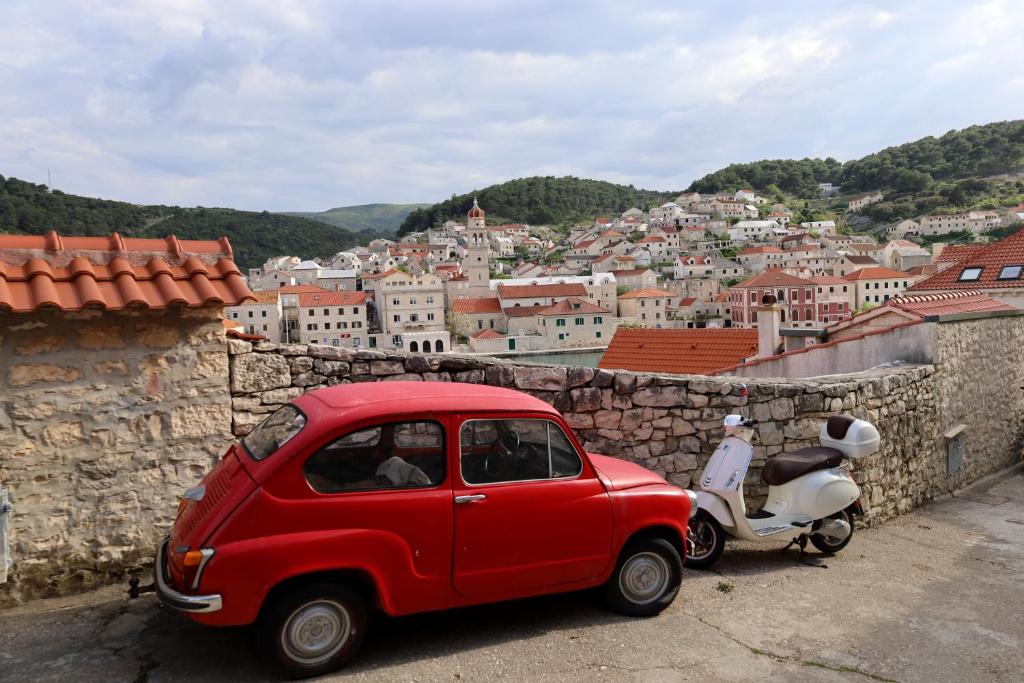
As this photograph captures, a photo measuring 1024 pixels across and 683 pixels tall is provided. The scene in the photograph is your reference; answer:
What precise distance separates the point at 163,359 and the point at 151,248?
89cm

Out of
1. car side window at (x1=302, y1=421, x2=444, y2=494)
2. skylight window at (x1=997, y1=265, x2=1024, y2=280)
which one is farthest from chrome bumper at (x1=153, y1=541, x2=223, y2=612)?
skylight window at (x1=997, y1=265, x2=1024, y2=280)

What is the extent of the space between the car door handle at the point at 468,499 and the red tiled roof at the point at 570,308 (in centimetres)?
8722

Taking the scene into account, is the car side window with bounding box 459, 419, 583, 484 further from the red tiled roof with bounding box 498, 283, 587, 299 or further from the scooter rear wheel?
the red tiled roof with bounding box 498, 283, 587, 299

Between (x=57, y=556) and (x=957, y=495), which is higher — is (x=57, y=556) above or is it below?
above

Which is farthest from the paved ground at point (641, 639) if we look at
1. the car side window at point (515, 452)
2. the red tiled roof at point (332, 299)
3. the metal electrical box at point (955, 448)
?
the red tiled roof at point (332, 299)

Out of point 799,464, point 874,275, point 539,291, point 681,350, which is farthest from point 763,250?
point 799,464

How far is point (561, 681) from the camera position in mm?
3420

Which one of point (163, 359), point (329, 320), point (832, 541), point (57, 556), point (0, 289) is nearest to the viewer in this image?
point (0, 289)

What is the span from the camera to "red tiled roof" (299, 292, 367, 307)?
297 ft

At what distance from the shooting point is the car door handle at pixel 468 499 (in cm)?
362

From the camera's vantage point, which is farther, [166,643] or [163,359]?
[163,359]

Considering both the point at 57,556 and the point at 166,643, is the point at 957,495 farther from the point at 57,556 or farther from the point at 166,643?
the point at 57,556

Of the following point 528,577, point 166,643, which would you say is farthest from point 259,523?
point 528,577

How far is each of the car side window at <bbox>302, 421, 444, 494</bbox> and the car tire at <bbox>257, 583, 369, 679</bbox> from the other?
1.72ft
